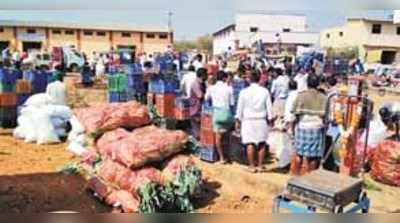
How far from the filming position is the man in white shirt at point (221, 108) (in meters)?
4.03

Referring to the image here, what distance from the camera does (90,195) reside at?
373cm

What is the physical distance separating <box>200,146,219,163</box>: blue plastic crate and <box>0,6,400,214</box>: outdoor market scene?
0.01m

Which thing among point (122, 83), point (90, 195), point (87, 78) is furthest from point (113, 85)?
point (87, 78)

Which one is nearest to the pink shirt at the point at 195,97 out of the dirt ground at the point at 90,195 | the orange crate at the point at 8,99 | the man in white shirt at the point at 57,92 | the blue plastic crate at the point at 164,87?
the blue plastic crate at the point at 164,87

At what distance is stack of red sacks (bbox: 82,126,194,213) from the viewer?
350cm

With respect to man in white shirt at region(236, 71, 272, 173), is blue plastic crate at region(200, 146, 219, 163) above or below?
below

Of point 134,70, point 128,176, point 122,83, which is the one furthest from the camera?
point 134,70

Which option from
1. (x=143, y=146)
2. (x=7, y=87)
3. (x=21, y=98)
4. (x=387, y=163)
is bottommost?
(x=387, y=163)

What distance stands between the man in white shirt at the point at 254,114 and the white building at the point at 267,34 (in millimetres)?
378

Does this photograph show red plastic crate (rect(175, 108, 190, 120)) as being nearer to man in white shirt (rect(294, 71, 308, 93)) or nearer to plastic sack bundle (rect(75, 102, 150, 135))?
plastic sack bundle (rect(75, 102, 150, 135))

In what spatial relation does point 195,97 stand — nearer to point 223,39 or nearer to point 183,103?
point 183,103

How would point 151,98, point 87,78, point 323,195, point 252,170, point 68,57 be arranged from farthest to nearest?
point 87,78
point 68,57
point 151,98
point 252,170
point 323,195

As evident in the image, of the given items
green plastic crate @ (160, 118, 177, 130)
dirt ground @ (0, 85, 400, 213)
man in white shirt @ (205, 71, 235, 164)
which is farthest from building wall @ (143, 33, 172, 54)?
dirt ground @ (0, 85, 400, 213)

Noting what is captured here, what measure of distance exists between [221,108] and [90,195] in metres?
1.18
